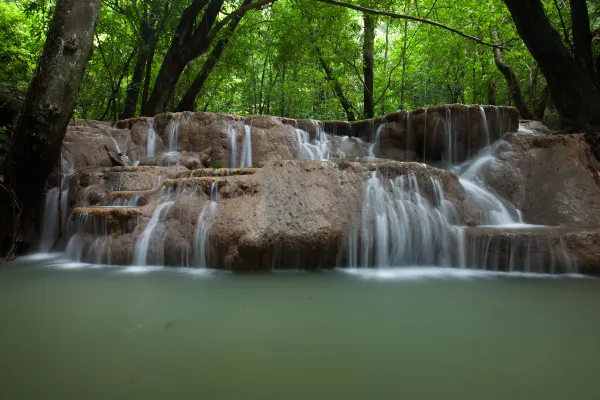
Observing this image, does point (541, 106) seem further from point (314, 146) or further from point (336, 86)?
point (314, 146)

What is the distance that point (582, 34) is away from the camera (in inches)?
249

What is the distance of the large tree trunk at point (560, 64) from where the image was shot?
6.02 m

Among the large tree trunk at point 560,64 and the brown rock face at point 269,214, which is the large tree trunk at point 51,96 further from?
the large tree trunk at point 560,64

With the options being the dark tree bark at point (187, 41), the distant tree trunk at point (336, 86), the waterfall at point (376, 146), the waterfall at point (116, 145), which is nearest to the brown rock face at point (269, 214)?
the waterfall at point (116, 145)

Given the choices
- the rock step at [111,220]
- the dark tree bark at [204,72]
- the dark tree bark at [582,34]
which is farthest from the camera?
the dark tree bark at [204,72]

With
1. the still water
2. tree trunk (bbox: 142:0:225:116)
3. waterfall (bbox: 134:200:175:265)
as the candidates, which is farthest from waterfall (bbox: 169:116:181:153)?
the still water

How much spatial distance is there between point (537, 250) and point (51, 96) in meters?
5.29

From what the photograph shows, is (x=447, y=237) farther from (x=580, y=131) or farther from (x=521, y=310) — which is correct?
(x=580, y=131)

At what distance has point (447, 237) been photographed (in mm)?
3766

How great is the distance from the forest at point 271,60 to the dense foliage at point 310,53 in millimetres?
55

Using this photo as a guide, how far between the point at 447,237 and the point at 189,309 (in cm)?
274

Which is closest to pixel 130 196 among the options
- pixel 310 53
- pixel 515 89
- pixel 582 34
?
pixel 582 34

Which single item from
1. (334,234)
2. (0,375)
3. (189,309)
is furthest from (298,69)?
(0,375)

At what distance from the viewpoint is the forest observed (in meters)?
3.89
